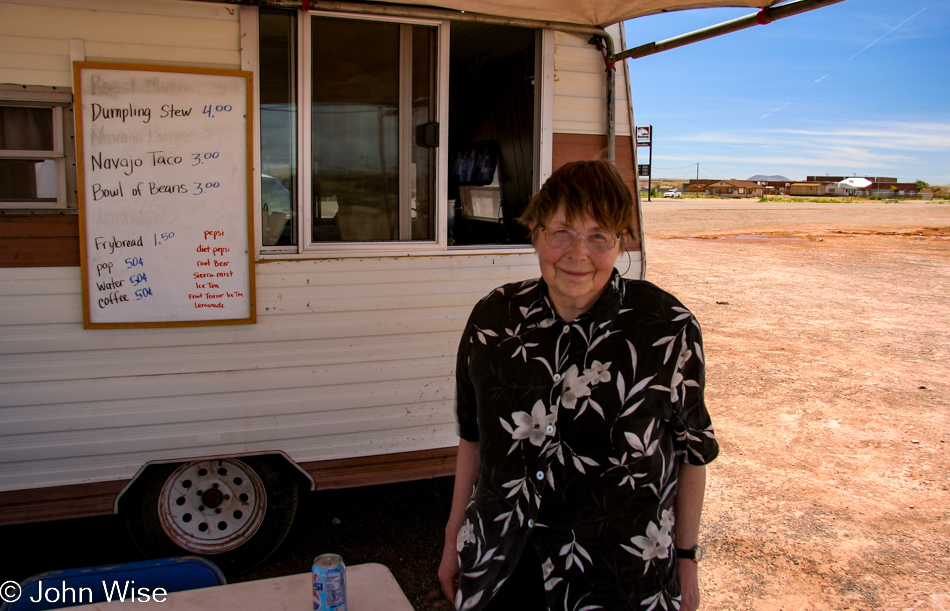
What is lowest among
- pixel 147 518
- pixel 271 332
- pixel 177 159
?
pixel 147 518

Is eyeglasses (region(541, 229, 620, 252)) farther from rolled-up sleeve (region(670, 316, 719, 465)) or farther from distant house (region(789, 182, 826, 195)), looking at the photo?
distant house (region(789, 182, 826, 195))

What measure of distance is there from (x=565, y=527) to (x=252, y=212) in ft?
6.90

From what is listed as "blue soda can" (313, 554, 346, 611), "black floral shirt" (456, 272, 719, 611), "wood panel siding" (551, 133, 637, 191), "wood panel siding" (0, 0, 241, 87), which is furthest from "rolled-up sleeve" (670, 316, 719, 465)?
"wood panel siding" (0, 0, 241, 87)

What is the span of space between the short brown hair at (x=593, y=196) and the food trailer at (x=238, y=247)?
1623 mm

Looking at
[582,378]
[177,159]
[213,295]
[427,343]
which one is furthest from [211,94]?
[582,378]

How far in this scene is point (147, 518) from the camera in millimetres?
3299

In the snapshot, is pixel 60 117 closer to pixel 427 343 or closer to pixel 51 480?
pixel 51 480

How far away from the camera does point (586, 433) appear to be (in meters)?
1.72

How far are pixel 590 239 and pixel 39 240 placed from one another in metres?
2.39

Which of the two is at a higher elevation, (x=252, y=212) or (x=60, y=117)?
(x=60, y=117)

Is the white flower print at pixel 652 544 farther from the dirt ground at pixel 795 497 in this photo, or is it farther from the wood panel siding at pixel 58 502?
the wood panel siding at pixel 58 502

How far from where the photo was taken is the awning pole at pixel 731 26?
9.78 ft

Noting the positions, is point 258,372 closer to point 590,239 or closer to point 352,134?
point 352,134

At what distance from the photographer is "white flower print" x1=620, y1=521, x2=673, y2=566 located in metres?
1.71
